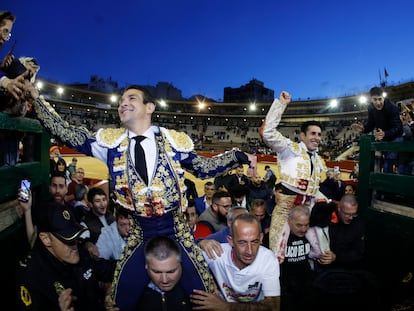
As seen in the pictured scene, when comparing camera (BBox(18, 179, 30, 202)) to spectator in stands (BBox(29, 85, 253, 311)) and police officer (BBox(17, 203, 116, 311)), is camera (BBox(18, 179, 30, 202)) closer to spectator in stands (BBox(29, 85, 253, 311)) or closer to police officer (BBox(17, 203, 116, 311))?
police officer (BBox(17, 203, 116, 311))

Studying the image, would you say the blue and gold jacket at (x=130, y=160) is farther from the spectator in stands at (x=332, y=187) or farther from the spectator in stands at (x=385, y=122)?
the spectator in stands at (x=332, y=187)

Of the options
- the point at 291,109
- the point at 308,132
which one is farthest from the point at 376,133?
the point at 291,109

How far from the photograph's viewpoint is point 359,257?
327 cm

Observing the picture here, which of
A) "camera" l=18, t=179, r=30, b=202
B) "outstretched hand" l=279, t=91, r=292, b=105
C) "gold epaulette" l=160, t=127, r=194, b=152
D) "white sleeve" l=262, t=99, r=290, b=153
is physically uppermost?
"outstretched hand" l=279, t=91, r=292, b=105

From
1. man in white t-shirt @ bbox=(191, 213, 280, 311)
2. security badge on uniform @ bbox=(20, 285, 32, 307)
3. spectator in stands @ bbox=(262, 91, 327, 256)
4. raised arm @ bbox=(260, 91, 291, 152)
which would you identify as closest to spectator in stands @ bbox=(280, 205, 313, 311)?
spectator in stands @ bbox=(262, 91, 327, 256)

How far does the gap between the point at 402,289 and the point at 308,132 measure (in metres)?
1.65

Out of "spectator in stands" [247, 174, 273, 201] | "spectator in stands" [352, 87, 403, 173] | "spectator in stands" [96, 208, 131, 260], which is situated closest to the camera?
"spectator in stands" [96, 208, 131, 260]

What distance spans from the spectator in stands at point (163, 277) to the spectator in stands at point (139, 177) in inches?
2.9

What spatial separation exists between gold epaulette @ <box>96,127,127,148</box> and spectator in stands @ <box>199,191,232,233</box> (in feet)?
7.99

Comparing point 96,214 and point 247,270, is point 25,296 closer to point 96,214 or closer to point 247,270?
point 247,270

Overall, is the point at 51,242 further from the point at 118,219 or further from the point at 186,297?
the point at 118,219

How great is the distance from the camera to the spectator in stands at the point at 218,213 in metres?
4.14

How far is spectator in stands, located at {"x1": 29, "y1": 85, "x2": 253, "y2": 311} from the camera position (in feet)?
5.97

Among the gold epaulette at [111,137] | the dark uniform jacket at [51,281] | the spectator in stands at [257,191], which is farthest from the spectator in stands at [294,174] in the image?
the spectator in stands at [257,191]
